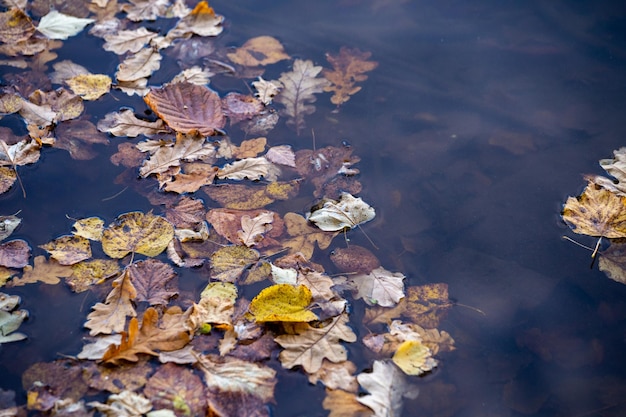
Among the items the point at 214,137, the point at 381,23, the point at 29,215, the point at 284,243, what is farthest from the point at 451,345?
the point at 381,23

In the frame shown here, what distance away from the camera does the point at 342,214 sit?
2.44 meters

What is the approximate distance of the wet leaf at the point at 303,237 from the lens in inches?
92.3

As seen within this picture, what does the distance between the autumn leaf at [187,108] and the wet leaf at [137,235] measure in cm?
57

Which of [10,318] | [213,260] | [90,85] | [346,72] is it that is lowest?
[10,318]

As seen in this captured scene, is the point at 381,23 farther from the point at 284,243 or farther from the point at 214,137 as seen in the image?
the point at 284,243

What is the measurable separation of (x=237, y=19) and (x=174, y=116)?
104cm

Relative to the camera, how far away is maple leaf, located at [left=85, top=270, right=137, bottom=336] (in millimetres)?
2020

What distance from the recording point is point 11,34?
332 cm

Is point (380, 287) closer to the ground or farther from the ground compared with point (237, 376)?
farther from the ground

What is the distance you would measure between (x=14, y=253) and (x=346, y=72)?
6.32 ft

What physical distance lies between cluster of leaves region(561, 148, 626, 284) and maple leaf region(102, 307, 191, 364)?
1760mm

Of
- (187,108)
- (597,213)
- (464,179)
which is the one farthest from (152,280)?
(597,213)

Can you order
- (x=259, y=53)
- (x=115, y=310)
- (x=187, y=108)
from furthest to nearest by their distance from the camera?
(x=259, y=53) < (x=187, y=108) < (x=115, y=310)

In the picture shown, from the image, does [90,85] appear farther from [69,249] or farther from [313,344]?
[313,344]
